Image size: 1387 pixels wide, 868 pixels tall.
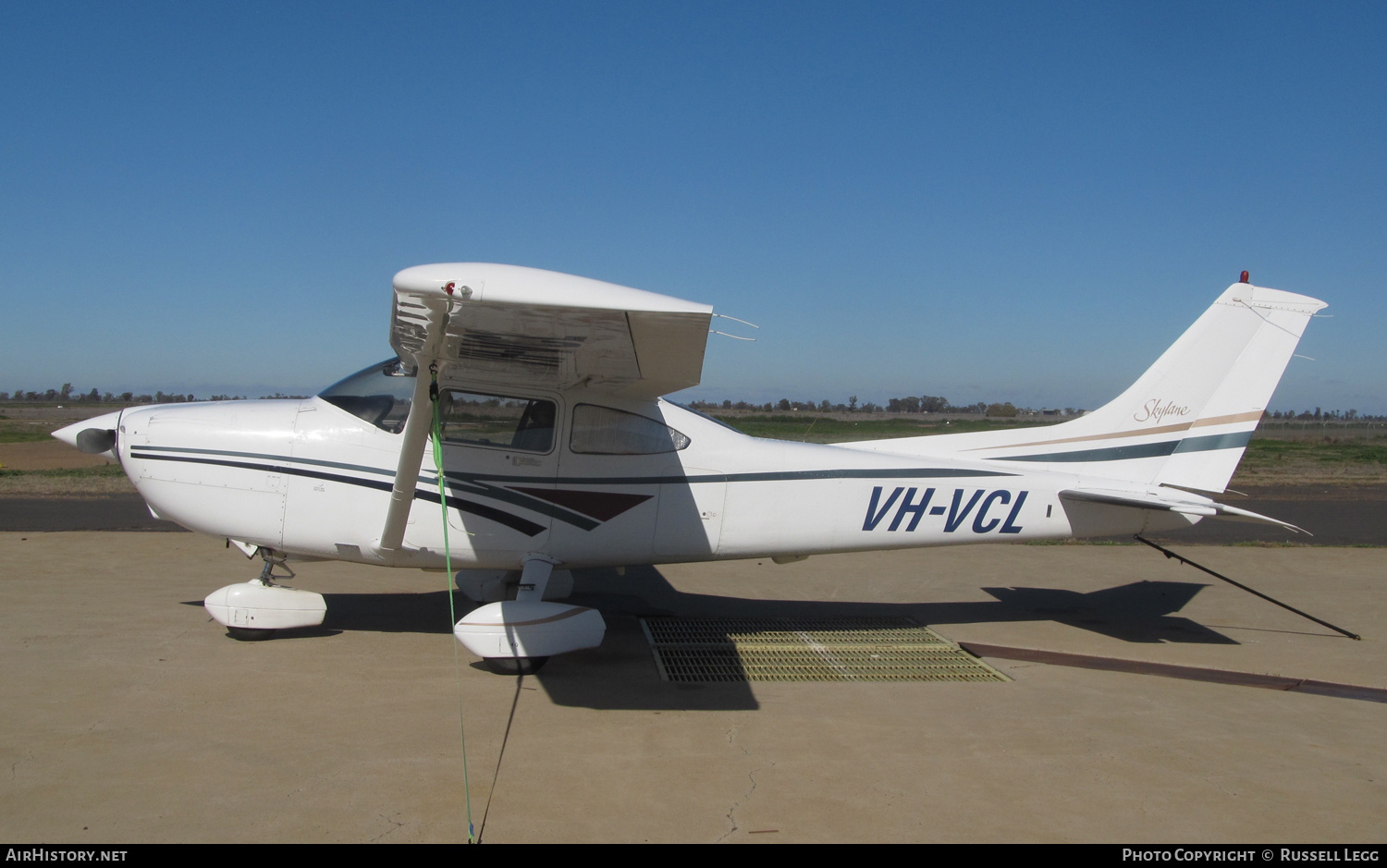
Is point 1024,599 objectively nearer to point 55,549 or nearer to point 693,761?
point 693,761

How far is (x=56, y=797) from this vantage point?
3520mm

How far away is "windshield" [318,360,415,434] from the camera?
6113 mm

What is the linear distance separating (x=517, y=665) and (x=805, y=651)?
228 centimetres

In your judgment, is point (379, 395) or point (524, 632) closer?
point (524, 632)

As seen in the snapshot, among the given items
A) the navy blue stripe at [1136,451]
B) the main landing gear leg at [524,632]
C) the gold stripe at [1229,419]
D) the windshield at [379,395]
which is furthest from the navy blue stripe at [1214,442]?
the windshield at [379,395]

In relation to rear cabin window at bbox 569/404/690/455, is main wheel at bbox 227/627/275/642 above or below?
below

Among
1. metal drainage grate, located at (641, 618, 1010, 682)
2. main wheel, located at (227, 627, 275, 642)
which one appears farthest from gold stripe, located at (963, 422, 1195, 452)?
main wheel, located at (227, 627, 275, 642)

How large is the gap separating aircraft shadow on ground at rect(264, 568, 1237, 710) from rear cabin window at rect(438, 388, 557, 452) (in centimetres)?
164

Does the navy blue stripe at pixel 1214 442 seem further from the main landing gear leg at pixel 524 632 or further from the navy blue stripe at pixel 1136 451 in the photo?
the main landing gear leg at pixel 524 632

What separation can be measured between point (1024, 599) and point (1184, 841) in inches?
206

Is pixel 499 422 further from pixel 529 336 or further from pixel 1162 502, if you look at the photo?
pixel 1162 502

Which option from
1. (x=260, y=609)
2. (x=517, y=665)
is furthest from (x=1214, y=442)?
(x=260, y=609)

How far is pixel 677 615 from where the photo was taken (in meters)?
7.51

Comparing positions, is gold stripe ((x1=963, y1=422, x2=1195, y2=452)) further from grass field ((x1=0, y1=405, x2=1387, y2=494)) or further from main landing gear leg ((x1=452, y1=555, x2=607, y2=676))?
main landing gear leg ((x1=452, y1=555, x2=607, y2=676))
